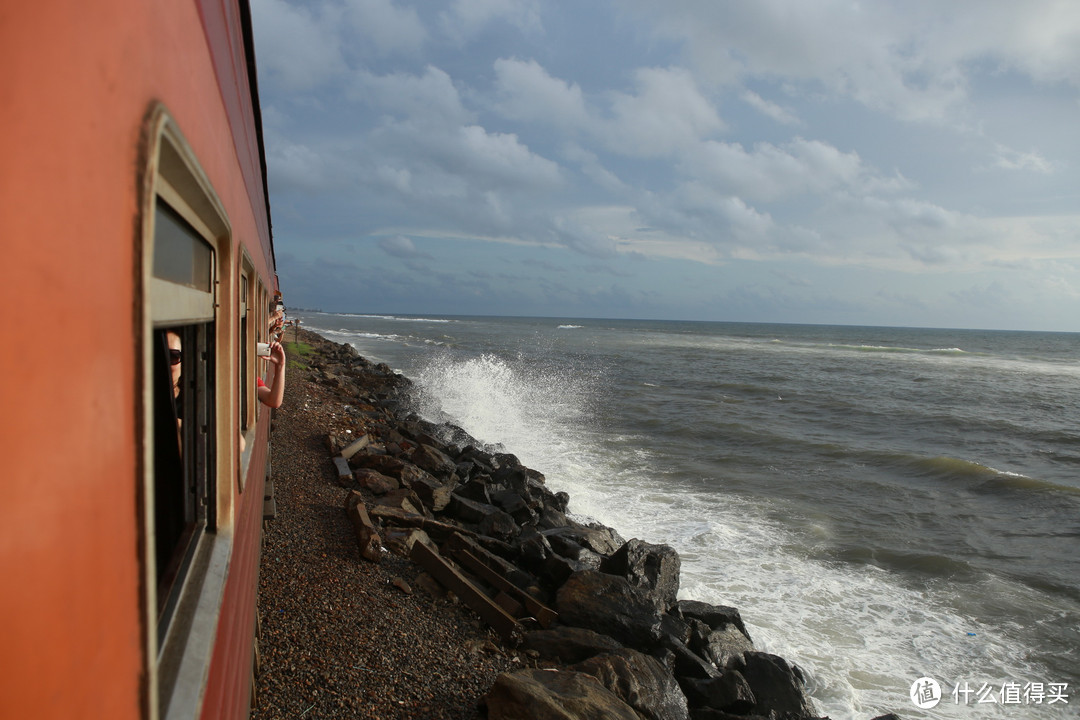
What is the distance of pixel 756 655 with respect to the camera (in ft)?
19.2

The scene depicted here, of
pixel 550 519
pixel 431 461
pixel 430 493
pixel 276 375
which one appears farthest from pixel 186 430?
pixel 431 461

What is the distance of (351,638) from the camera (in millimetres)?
4766

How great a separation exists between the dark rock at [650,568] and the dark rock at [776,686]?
113 centimetres

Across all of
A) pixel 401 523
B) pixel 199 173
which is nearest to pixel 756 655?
pixel 401 523

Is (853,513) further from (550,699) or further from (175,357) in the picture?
(175,357)

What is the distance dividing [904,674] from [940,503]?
23.9 ft

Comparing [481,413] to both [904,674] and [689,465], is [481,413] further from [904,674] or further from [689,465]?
[904,674]

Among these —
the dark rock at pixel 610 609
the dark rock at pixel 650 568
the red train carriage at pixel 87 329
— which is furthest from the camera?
the dark rock at pixel 650 568

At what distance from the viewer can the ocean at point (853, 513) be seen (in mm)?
6695

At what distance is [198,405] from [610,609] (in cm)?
460

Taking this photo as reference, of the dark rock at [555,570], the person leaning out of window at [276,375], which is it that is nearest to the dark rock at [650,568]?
the dark rock at [555,570]

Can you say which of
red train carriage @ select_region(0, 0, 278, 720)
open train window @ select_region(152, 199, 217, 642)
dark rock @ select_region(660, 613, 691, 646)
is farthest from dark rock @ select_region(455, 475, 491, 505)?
red train carriage @ select_region(0, 0, 278, 720)

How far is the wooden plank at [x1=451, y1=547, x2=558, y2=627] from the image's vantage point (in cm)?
584

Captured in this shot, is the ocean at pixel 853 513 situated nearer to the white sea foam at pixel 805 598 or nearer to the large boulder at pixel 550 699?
the white sea foam at pixel 805 598
